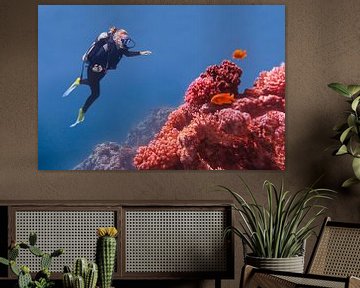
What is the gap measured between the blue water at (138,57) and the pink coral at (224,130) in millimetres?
85

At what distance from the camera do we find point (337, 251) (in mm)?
4477

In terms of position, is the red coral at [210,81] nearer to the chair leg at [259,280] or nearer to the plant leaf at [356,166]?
the plant leaf at [356,166]

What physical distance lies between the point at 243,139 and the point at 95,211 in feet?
3.84

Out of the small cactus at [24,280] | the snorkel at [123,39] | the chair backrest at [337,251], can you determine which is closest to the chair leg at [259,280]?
the chair backrest at [337,251]

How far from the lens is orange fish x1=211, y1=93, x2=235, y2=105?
563 cm

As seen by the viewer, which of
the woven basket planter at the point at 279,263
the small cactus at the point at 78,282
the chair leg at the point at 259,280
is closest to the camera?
the small cactus at the point at 78,282

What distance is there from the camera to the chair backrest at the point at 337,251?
14.4 feet

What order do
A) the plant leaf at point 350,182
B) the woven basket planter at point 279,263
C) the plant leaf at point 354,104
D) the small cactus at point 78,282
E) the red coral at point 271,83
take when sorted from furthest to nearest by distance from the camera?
the red coral at point 271,83 < the plant leaf at point 350,182 < the plant leaf at point 354,104 < the woven basket planter at point 279,263 < the small cactus at point 78,282

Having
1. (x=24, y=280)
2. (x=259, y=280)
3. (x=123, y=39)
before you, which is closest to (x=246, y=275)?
(x=259, y=280)

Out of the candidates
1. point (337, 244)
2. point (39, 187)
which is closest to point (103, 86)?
point (39, 187)

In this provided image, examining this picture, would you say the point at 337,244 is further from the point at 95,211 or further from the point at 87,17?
the point at 87,17

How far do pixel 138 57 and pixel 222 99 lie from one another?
0.66 metres

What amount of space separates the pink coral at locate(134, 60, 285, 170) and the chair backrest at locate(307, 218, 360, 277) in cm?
116

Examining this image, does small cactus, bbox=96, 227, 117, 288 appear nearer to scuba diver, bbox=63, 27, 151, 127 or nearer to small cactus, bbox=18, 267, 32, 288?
small cactus, bbox=18, 267, 32, 288
